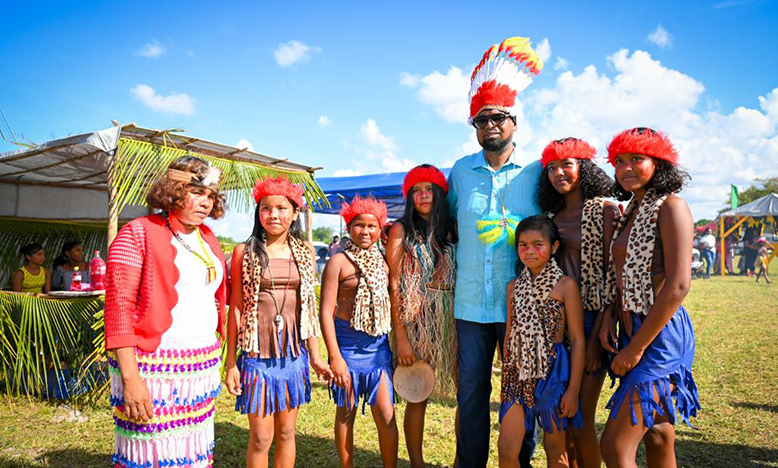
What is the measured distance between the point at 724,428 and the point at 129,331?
4.53 m

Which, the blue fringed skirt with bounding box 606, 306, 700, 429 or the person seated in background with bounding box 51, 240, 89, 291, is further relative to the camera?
the person seated in background with bounding box 51, 240, 89, 291

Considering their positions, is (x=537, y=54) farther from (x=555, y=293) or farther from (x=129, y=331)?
(x=129, y=331)

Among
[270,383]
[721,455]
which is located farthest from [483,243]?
[721,455]

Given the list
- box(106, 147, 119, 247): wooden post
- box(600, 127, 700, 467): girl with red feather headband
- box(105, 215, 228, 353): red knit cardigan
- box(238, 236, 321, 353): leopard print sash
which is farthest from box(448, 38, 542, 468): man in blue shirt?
box(106, 147, 119, 247): wooden post

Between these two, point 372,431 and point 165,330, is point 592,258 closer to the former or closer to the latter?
point 165,330

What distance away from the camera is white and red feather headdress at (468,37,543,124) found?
2910mm


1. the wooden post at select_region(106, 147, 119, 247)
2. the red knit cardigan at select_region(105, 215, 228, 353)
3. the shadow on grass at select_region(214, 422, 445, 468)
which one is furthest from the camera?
the wooden post at select_region(106, 147, 119, 247)

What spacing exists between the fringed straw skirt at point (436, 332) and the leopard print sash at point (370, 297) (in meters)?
0.21

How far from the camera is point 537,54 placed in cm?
309

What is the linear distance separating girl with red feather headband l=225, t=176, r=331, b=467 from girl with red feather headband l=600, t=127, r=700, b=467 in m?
1.57

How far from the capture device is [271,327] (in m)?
2.59

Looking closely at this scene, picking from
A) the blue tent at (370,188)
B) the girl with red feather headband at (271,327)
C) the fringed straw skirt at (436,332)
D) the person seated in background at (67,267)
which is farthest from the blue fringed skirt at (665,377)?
the blue tent at (370,188)

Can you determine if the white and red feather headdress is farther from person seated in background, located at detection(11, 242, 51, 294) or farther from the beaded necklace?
person seated in background, located at detection(11, 242, 51, 294)

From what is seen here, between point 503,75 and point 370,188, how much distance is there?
6.86 m
